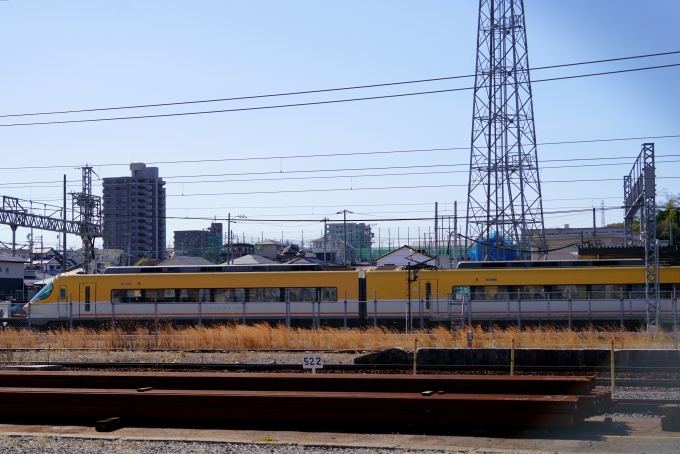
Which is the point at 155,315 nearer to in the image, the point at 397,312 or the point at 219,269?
the point at 219,269

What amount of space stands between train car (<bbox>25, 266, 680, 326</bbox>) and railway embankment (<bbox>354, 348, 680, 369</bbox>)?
32.8 ft

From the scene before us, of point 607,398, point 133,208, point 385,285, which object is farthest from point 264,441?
point 133,208

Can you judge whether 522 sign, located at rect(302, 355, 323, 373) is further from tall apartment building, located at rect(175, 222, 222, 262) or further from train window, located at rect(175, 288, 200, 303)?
tall apartment building, located at rect(175, 222, 222, 262)

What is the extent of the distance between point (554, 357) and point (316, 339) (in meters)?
9.20

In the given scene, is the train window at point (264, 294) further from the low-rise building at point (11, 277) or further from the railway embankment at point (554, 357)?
the low-rise building at point (11, 277)

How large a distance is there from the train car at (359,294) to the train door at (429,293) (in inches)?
1.7

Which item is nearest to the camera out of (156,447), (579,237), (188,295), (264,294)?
(156,447)

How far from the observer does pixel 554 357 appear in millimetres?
19141

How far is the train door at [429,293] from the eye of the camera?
32281 mm

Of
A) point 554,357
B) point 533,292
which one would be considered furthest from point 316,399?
point 533,292

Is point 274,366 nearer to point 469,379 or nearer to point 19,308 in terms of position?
point 469,379

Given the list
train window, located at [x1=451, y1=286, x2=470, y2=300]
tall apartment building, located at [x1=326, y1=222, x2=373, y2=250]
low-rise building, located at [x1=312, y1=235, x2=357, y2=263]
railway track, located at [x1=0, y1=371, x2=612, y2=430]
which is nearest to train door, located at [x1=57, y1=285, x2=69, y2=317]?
train window, located at [x1=451, y1=286, x2=470, y2=300]

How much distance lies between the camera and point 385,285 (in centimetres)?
3316

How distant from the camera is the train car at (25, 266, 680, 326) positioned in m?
31.3
